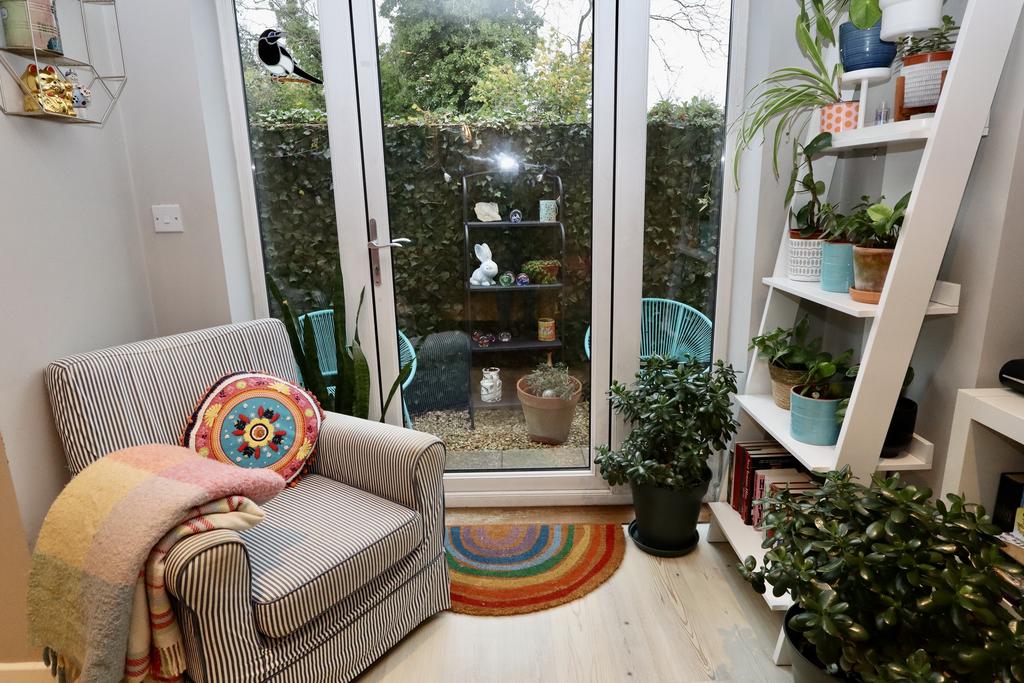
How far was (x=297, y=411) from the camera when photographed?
192cm

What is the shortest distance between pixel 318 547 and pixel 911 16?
1.92 metres

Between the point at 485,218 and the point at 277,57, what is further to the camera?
the point at 485,218

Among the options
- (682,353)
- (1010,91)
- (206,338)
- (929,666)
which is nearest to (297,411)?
(206,338)

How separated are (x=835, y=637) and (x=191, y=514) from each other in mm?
1349

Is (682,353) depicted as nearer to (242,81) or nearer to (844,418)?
(844,418)

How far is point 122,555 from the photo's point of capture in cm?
125

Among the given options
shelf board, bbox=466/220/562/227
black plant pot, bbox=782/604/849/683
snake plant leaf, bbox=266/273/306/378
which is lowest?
black plant pot, bbox=782/604/849/683

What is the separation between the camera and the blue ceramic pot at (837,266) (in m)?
1.66

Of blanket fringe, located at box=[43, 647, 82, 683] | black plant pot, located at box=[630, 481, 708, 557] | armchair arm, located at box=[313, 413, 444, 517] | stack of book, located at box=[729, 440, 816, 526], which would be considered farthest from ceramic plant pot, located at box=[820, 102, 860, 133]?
blanket fringe, located at box=[43, 647, 82, 683]

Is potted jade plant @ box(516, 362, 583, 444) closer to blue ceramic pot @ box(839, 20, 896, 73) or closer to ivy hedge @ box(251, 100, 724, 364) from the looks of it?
ivy hedge @ box(251, 100, 724, 364)

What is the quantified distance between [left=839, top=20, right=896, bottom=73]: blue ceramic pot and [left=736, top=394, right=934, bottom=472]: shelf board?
3.30 feet

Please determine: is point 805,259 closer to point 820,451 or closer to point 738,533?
point 820,451

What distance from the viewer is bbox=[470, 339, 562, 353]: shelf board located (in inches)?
98.3

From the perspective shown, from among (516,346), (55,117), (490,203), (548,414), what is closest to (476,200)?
(490,203)
